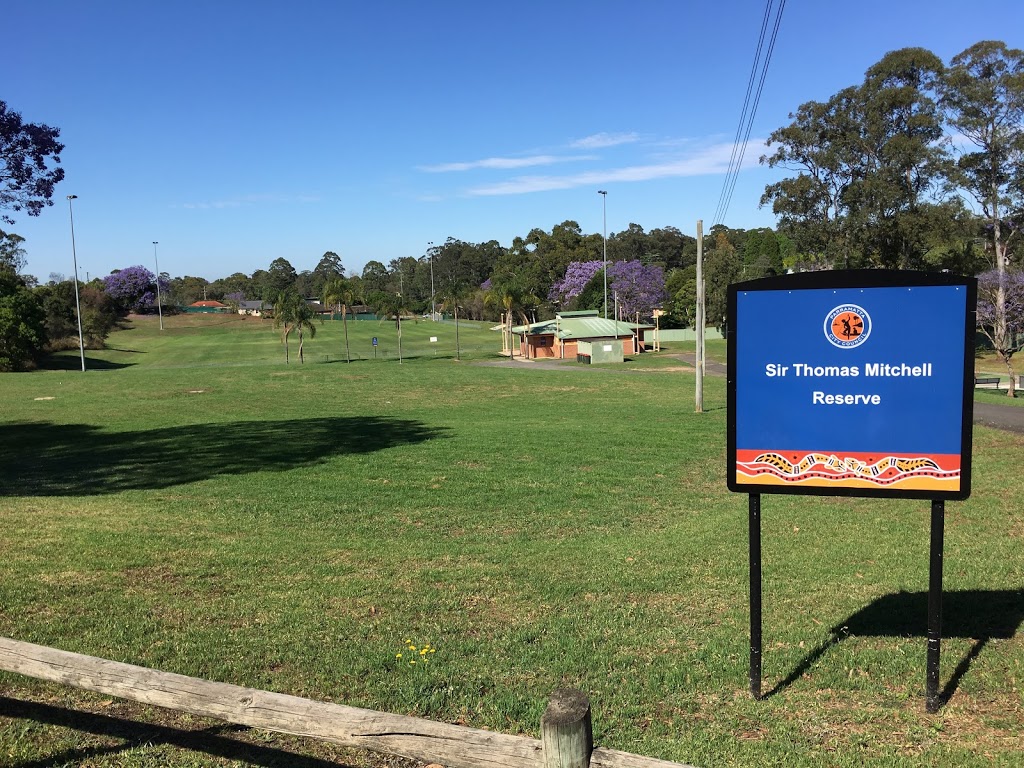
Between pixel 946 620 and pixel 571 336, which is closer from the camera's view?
pixel 946 620

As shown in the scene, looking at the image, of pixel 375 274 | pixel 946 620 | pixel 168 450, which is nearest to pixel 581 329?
pixel 168 450

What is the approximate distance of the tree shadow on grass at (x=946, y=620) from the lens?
578 cm

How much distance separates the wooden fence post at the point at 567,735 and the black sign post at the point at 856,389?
8.29ft

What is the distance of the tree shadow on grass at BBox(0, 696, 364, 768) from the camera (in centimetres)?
427

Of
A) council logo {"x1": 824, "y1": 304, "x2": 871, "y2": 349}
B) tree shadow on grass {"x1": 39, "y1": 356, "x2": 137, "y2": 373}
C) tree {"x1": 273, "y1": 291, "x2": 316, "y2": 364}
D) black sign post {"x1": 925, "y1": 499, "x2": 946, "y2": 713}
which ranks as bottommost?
tree shadow on grass {"x1": 39, "y1": 356, "x2": 137, "y2": 373}

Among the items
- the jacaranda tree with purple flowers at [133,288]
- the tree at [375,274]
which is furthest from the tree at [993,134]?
the tree at [375,274]

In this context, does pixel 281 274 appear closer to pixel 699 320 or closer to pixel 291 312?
pixel 291 312

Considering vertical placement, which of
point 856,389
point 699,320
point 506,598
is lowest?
point 506,598

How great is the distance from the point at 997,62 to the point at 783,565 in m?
55.6

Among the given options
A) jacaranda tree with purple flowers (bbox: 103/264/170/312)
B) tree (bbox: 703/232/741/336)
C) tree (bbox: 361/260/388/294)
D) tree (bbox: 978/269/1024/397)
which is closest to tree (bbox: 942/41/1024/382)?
tree (bbox: 978/269/1024/397)

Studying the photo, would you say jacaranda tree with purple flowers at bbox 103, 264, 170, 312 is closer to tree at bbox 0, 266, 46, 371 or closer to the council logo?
tree at bbox 0, 266, 46, 371

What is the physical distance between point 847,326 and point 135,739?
5.08 meters

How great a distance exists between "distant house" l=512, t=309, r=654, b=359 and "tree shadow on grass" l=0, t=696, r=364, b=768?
5706 cm

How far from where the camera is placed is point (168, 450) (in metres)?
17.2
